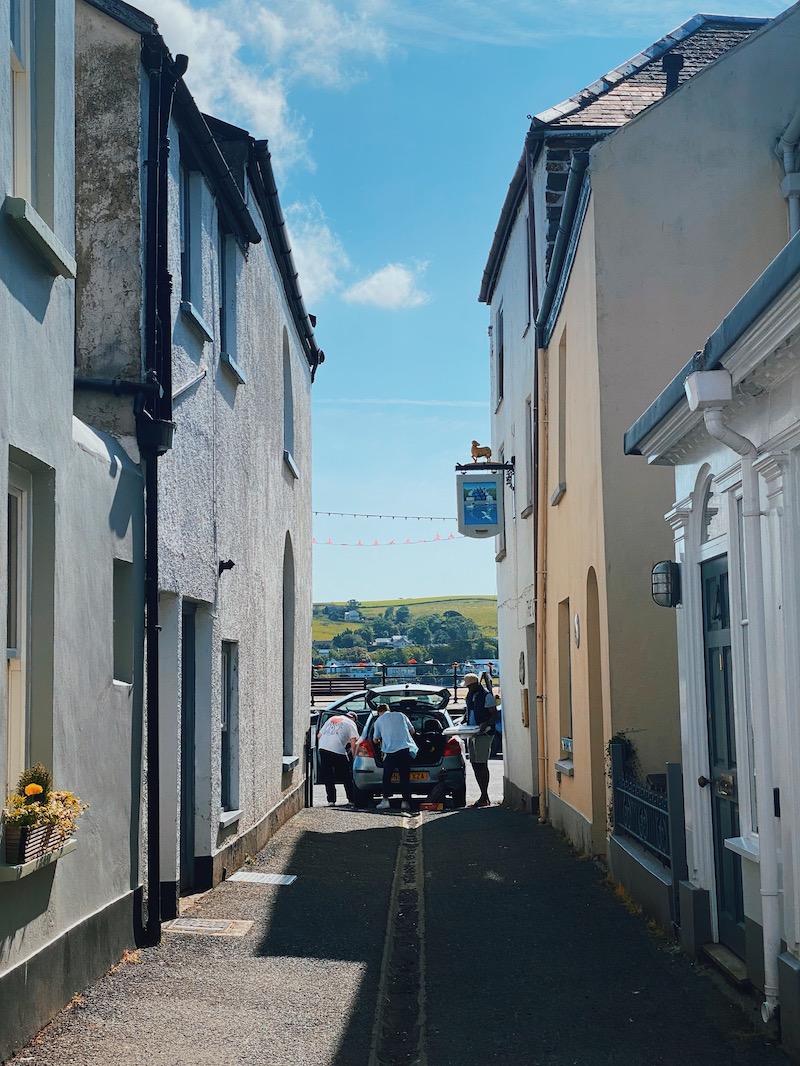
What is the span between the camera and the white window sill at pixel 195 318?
9.53 meters

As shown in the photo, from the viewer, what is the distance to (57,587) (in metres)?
6.43

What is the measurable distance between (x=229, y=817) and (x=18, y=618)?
5343mm

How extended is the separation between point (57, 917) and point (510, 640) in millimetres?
14320

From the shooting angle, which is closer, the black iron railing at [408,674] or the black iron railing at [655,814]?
the black iron railing at [655,814]

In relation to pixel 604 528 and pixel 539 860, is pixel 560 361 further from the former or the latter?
pixel 539 860

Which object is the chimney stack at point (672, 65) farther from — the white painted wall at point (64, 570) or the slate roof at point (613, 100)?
the white painted wall at point (64, 570)

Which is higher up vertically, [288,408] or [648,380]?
[288,408]

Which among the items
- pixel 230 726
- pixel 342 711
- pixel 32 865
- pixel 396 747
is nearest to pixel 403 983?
pixel 32 865

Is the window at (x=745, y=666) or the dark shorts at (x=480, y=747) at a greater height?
the window at (x=745, y=666)

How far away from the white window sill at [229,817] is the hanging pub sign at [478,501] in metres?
7.96

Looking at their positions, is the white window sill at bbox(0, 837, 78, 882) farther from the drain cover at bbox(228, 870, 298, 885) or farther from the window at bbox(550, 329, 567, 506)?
the window at bbox(550, 329, 567, 506)

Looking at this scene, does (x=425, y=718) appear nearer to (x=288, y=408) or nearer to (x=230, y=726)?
(x=288, y=408)

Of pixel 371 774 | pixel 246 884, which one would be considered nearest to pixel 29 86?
pixel 246 884

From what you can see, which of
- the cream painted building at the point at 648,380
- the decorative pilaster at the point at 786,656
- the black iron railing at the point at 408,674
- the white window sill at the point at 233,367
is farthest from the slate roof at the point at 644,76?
the black iron railing at the point at 408,674
